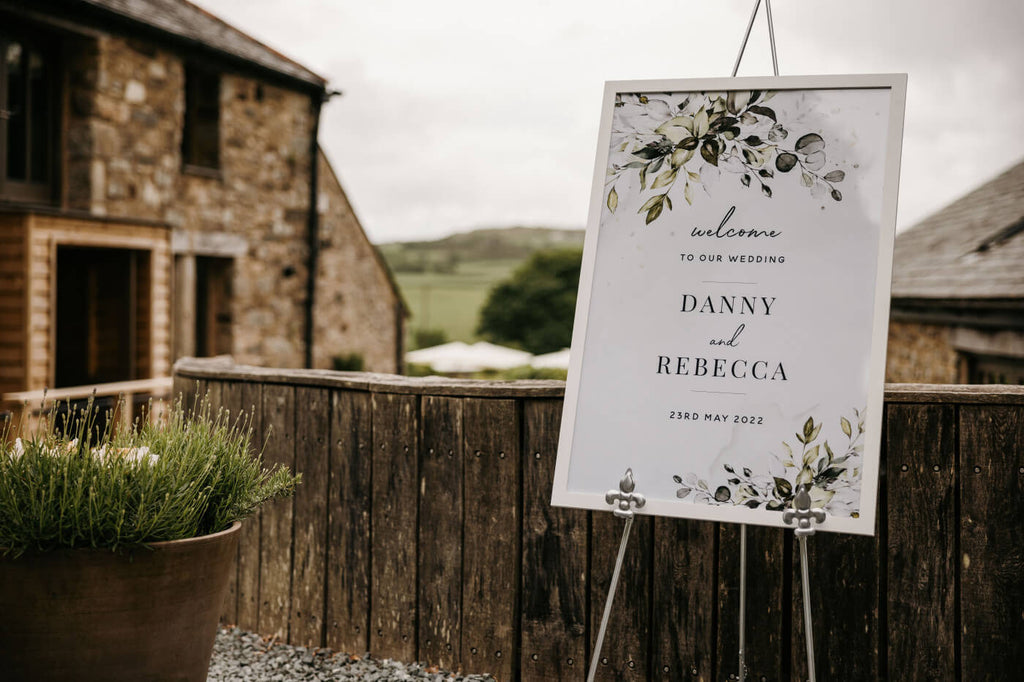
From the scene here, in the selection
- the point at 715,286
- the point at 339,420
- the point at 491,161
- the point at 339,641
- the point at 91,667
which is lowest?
the point at 339,641

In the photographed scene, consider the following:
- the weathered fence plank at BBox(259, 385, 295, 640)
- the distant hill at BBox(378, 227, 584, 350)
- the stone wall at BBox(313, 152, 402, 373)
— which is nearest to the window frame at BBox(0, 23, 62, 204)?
the stone wall at BBox(313, 152, 402, 373)

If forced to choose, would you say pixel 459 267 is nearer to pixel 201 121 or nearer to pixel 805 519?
pixel 201 121

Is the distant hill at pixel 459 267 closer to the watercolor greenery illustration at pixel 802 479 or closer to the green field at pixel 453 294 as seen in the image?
the green field at pixel 453 294

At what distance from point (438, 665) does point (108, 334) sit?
7.36 metres

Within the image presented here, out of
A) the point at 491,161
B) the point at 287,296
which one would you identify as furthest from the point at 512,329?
the point at 287,296

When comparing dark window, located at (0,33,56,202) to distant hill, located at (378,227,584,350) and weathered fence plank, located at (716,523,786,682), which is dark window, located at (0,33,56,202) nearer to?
weathered fence plank, located at (716,523,786,682)

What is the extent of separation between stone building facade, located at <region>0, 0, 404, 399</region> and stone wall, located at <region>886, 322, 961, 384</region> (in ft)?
25.8

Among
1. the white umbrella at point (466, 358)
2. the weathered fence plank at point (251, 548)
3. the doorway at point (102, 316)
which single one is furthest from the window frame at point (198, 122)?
the weathered fence plank at point (251, 548)

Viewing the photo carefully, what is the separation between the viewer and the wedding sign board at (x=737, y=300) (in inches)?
85.2

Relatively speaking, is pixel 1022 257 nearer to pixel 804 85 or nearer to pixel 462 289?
pixel 804 85

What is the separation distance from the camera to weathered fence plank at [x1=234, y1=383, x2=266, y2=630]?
3617mm

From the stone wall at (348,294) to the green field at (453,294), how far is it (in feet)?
63.1

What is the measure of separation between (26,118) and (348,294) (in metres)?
5.60

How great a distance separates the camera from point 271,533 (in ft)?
11.7
